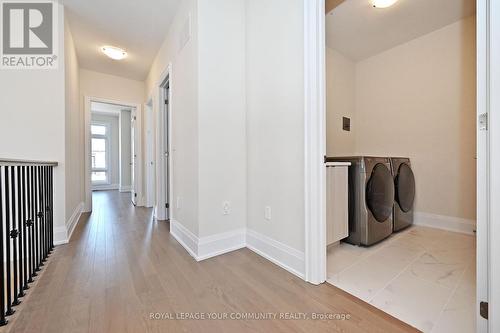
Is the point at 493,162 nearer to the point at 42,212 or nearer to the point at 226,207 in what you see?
the point at 226,207

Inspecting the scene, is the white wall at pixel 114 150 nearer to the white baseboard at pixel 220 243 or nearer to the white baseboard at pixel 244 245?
the white baseboard at pixel 244 245

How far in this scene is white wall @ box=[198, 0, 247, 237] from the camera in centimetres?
188

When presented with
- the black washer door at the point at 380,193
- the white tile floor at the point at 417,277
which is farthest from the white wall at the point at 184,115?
the black washer door at the point at 380,193

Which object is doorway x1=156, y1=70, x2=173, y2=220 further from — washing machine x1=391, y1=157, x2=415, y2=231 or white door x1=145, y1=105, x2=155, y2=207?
washing machine x1=391, y1=157, x2=415, y2=231

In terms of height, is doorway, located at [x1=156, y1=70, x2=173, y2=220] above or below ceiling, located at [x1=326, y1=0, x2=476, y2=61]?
→ below

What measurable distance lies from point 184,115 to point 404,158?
2675mm

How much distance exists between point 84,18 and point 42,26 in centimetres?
46

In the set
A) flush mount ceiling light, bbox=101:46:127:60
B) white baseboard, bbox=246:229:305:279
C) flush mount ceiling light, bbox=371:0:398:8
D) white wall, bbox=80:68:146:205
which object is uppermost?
flush mount ceiling light, bbox=101:46:127:60

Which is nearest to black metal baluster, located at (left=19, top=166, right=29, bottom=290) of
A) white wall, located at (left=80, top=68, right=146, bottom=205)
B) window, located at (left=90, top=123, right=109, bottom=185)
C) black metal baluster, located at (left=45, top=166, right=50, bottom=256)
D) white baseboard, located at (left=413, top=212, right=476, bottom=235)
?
black metal baluster, located at (left=45, top=166, right=50, bottom=256)

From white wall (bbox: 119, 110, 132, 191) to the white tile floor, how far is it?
6366 millimetres

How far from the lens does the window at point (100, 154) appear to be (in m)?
6.82

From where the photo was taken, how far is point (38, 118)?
2092 millimetres

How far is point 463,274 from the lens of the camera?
5.00 ft

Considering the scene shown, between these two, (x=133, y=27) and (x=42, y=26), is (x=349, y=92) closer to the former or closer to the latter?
(x=133, y=27)
